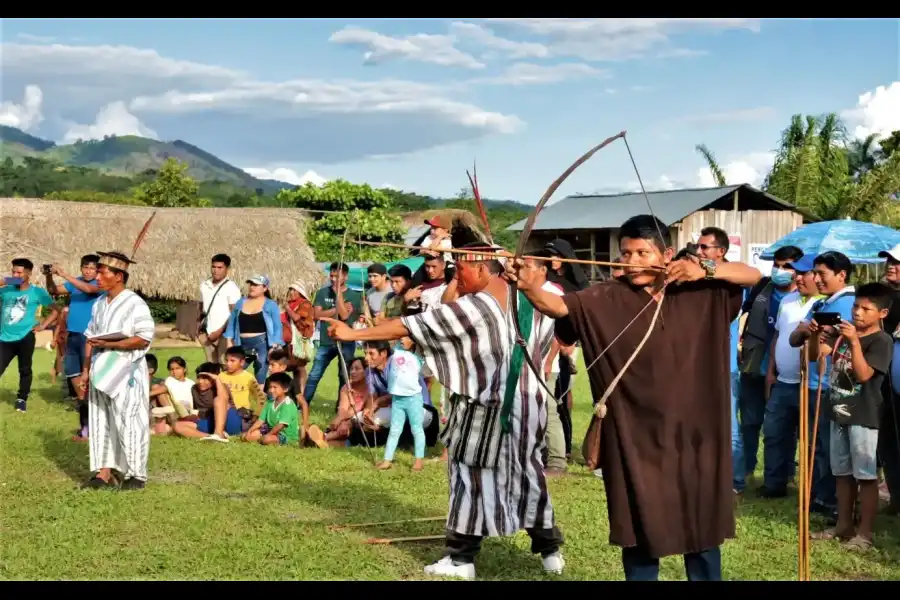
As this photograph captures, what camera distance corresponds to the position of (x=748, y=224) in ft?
95.1

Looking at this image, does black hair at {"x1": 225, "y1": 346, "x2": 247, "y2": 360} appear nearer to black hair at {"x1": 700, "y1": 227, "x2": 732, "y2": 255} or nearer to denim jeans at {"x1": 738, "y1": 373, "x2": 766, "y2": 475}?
denim jeans at {"x1": 738, "y1": 373, "x2": 766, "y2": 475}

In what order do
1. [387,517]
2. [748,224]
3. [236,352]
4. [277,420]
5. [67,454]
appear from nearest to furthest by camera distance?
[387,517] < [67,454] < [277,420] < [236,352] < [748,224]

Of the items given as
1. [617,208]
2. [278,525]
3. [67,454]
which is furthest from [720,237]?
[617,208]

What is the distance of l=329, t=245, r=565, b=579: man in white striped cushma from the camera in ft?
17.8

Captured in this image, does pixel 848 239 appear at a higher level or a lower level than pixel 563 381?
higher

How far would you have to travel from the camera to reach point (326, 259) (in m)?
28.3

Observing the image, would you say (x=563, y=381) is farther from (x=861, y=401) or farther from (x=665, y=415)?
(x=665, y=415)

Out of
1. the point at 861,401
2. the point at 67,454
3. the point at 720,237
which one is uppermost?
the point at 720,237

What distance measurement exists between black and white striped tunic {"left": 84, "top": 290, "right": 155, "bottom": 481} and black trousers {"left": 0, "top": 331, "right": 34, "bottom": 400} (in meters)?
4.86

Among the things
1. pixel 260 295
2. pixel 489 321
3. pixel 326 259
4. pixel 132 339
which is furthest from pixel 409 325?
pixel 326 259

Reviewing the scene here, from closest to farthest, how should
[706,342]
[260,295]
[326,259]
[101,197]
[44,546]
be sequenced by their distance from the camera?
[706,342] → [44,546] → [260,295] → [326,259] → [101,197]

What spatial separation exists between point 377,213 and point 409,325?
23283mm

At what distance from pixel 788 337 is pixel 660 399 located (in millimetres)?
3435

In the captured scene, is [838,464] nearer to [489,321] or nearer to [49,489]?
[489,321]
